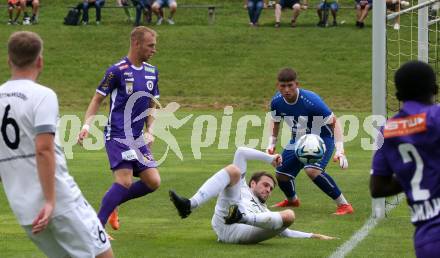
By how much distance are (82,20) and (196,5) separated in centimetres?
464

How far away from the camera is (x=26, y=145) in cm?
579

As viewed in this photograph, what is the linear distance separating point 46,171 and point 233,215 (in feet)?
12.5

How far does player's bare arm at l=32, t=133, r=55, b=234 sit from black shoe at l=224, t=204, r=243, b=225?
373 cm

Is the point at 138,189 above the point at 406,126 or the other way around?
the other way around

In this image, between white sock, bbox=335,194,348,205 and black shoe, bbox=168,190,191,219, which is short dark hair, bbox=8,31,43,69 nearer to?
black shoe, bbox=168,190,191,219

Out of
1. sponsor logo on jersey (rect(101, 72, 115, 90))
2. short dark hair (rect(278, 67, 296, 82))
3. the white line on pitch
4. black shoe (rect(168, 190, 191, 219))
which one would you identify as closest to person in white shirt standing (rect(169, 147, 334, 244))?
black shoe (rect(168, 190, 191, 219))

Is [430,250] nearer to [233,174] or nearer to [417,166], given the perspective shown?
[417,166]

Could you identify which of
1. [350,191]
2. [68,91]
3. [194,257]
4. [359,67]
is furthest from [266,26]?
[194,257]

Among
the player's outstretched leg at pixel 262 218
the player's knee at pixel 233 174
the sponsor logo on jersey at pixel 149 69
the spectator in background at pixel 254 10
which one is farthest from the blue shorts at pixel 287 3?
the player's outstretched leg at pixel 262 218

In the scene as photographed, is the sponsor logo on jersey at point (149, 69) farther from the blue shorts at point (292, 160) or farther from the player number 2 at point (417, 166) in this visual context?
the player number 2 at point (417, 166)

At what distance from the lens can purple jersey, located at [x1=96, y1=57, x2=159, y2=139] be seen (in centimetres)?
1003

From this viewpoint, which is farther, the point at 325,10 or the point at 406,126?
the point at 325,10

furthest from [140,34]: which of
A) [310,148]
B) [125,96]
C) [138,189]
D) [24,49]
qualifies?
[24,49]

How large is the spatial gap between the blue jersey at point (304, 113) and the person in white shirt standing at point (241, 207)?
1805mm
